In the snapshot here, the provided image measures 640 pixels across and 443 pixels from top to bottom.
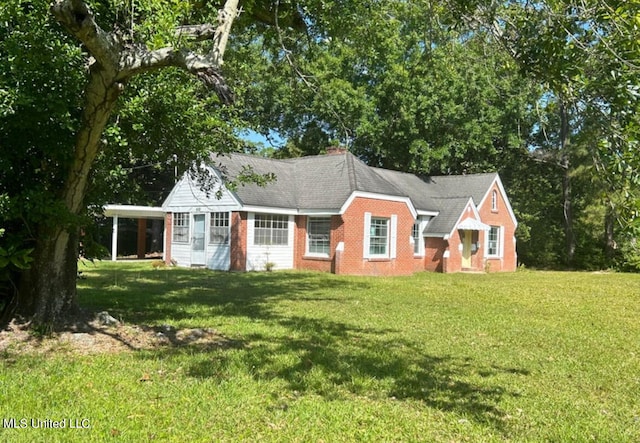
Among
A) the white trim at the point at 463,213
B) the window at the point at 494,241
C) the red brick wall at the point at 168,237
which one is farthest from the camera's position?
the window at the point at 494,241

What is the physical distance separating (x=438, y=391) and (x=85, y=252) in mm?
6349

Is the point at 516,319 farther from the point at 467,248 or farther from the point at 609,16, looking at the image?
the point at 467,248

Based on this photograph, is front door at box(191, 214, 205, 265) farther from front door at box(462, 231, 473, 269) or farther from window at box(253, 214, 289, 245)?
front door at box(462, 231, 473, 269)

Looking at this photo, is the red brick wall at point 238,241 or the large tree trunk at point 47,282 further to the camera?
the red brick wall at point 238,241

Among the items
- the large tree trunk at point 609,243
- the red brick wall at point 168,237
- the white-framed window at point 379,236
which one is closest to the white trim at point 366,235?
the white-framed window at point 379,236

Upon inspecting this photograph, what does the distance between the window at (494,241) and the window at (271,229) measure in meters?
12.7

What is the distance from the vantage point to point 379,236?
76.1 feet

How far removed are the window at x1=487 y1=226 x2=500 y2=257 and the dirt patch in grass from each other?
24.1 meters

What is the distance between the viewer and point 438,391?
19.4 ft

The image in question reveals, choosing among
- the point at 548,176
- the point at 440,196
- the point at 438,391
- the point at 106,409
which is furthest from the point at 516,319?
the point at 548,176

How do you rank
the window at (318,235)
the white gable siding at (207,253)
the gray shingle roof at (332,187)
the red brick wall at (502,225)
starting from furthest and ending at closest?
1. the red brick wall at (502,225)
2. the window at (318,235)
3. the gray shingle roof at (332,187)
4. the white gable siding at (207,253)

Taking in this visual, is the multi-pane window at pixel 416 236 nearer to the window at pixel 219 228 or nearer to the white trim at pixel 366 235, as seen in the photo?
the white trim at pixel 366 235
